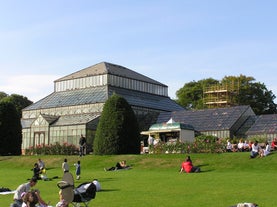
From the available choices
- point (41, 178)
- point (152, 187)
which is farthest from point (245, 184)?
point (41, 178)

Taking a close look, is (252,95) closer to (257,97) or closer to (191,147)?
(257,97)

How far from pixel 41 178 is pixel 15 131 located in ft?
75.2

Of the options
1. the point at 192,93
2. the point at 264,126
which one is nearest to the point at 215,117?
the point at 264,126

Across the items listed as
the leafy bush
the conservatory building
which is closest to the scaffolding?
the conservatory building

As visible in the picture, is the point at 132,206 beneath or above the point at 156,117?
beneath

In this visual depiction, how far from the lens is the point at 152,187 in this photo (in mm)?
19875

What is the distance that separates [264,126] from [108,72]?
2604cm

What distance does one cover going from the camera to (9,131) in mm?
47719

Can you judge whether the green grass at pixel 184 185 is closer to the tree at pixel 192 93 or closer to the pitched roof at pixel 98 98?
the pitched roof at pixel 98 98

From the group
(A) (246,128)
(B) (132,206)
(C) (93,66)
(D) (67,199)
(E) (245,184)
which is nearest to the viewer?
(D) (67,199)

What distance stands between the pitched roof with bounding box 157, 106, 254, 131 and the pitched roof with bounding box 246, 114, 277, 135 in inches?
83.8

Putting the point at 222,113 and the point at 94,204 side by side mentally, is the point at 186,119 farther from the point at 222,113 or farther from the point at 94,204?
the point at 94,204

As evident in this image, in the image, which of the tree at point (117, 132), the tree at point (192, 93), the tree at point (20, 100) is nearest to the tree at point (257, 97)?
the tree at point (192, 93)

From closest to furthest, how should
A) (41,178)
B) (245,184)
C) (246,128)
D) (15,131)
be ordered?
(245,184)
(41,178)
(15,131)
(246,128)
